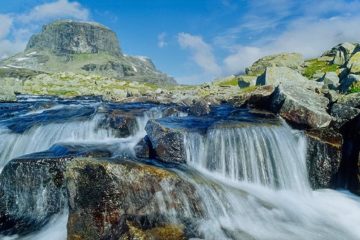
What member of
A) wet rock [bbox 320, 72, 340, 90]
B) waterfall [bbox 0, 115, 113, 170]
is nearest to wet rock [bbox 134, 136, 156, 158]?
waterfall [bbox 0, 115, 113, 170]

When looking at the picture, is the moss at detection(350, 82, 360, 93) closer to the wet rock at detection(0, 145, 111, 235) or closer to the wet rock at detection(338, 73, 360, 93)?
the wet rock at detection(338, 73, 360, 93)

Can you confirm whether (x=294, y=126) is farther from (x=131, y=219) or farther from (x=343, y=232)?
(x=131, y=219)

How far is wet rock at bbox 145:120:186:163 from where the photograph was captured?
16078mm

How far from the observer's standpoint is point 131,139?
71.3 ft

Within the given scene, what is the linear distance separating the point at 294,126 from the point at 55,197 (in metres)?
11.8

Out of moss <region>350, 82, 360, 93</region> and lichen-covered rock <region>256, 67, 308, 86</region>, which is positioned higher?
lichen-covered rock <region>256, 67, 308, 86</region>

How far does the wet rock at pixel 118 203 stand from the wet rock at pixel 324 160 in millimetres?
8144

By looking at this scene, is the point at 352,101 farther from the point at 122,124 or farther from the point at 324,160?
the point at 122,124

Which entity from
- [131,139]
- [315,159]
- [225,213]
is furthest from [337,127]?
[131,139]

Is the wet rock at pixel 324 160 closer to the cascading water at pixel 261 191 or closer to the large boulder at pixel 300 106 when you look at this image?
the cascading water at pixel 261 191

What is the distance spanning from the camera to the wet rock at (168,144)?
52.7 feet

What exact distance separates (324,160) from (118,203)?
423 inches

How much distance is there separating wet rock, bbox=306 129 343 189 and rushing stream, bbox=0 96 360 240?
33cm

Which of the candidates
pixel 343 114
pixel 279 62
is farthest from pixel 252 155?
pixel 279 62
